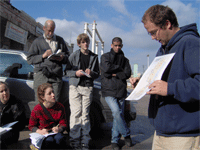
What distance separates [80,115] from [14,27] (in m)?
8.42

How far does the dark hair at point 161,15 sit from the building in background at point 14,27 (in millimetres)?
8956

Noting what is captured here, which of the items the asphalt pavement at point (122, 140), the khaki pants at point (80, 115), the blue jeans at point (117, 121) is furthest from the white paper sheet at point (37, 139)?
the blue jeans at point (117, 121)

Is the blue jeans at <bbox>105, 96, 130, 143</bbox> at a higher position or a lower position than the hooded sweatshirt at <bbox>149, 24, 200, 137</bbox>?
lower

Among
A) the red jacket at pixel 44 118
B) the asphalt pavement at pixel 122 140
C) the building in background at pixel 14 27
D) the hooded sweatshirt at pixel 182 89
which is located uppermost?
the building in background at pixel 14 27

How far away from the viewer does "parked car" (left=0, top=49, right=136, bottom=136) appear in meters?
3.52

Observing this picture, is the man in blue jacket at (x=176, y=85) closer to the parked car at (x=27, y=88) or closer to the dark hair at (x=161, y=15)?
the dark hair at (x=161, y=15)

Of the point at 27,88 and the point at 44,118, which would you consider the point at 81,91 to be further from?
the point at 27,88

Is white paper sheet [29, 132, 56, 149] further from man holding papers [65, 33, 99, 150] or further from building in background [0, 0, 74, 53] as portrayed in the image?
building in background [0, 0, 74, 53]

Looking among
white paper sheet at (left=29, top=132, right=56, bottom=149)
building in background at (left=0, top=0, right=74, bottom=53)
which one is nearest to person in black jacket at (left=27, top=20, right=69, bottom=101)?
white paper sheet at (left=29, top=132, right=56, bottom=149)

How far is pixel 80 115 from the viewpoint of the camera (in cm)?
311

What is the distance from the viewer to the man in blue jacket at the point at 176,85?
109 cm

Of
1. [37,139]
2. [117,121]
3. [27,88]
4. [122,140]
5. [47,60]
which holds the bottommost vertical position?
[122,140]

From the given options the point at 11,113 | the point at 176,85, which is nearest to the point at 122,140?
the point at 11,113

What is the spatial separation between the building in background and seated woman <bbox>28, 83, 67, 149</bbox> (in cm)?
741
